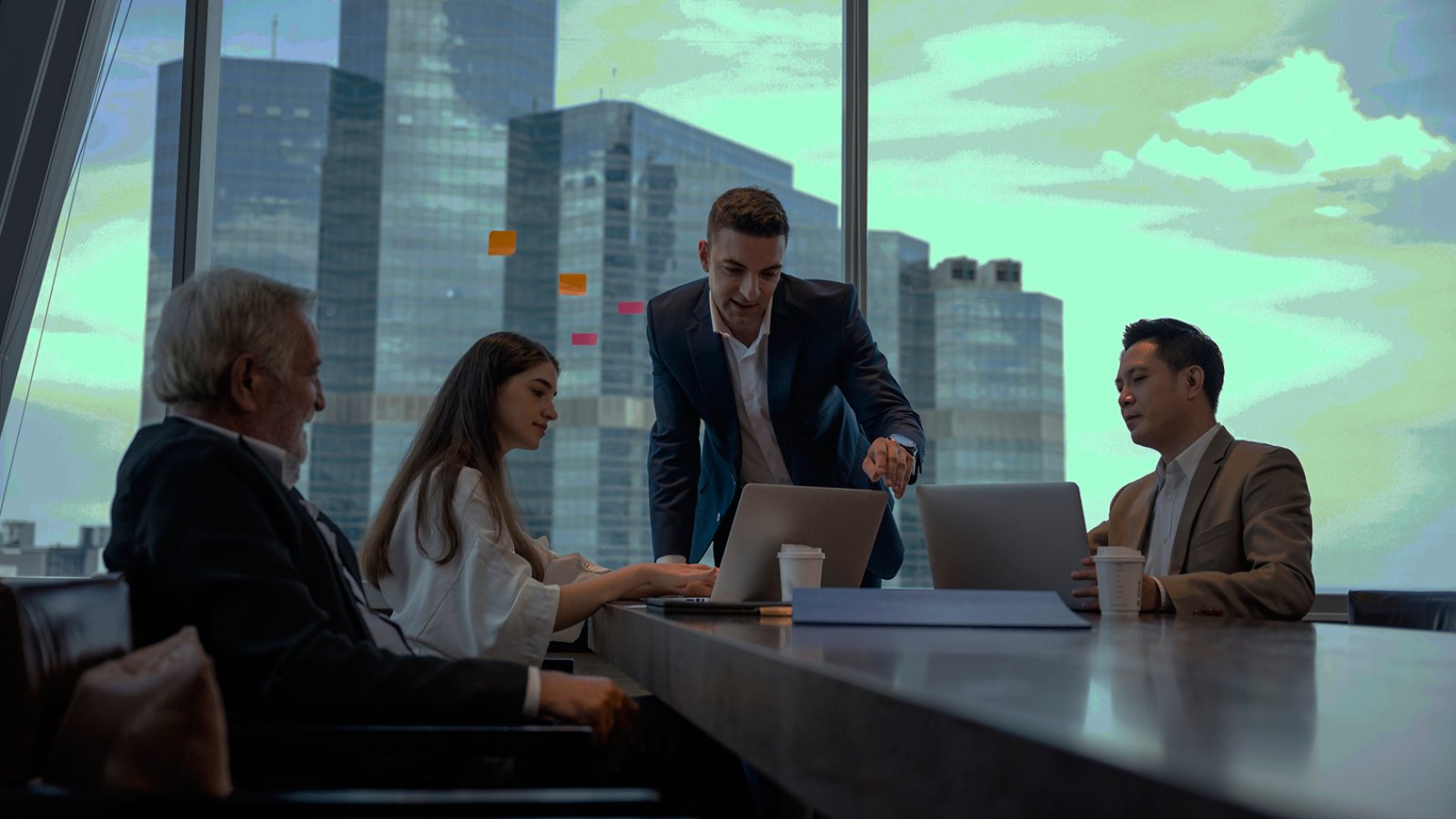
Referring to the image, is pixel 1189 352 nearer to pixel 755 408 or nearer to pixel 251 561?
pixel 755 408

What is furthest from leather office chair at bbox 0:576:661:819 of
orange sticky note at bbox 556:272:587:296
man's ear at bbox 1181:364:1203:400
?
orange sticky note at bbox 556:272:587:296

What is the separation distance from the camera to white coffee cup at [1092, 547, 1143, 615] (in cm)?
199

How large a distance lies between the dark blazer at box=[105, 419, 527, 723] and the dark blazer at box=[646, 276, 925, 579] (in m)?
1.68

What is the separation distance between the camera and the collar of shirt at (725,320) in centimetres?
307

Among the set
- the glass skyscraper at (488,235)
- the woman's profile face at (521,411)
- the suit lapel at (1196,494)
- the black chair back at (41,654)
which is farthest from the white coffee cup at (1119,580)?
the glass skyscraper at (488,235)

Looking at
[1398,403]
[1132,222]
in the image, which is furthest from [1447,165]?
[1132,222]

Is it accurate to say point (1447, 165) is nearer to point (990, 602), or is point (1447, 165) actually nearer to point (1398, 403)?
point (1398, 403)

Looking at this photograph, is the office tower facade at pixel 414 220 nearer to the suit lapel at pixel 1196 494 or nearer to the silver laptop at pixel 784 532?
the silver laptop at pixel 784 532

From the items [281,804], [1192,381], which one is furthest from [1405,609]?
[281,804]

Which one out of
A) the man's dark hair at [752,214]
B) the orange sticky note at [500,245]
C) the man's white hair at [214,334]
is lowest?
the man's white hair at [214,334]

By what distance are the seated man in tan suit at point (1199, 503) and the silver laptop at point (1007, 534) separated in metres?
0.05

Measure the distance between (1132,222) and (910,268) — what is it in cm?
82

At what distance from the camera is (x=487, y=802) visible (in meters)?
0.82

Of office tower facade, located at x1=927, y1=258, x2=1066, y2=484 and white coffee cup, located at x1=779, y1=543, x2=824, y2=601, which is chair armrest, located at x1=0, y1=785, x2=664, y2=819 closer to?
white coffee cup, located at x1=779, y1=543, x2=824, y2=601
